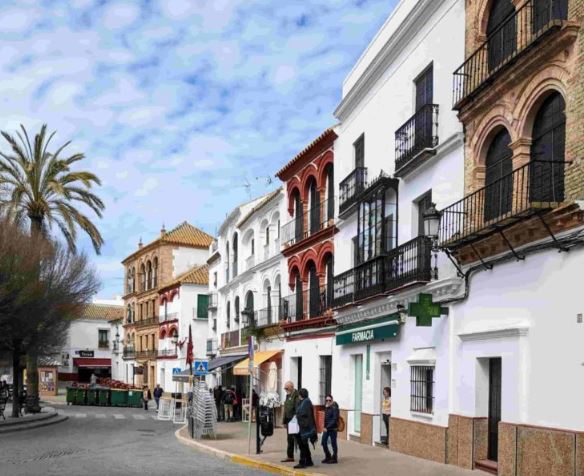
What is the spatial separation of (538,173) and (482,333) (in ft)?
10.4

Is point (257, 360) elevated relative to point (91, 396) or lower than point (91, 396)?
elevated

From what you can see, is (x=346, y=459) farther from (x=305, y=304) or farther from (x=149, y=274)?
(x=149, y=274)

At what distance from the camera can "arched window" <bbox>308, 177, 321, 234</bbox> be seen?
2728cm

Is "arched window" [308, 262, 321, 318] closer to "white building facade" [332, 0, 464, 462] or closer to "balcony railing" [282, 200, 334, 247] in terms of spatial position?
"balcony railing" [282, 200, 334, 247]

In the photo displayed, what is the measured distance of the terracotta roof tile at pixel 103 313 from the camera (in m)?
79.7

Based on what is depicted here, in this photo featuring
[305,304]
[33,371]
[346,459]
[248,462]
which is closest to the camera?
[346,459]

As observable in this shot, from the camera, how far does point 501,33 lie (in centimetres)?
1419

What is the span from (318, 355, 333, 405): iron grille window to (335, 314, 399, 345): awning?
2.12 m

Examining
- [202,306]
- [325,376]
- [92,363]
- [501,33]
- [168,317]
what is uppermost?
[501,33]

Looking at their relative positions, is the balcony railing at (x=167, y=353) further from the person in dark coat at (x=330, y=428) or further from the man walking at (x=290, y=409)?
the person in dark coat at (x=330, y=428)

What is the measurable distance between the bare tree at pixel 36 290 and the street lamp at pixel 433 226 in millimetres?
14697

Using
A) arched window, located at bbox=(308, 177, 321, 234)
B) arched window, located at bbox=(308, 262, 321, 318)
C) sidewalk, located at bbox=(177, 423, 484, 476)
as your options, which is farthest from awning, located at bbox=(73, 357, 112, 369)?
sidewalk, located at bbox=(177, 423, 484, 476)

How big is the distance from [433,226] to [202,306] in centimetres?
4108

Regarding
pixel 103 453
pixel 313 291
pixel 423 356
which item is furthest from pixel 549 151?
pixel 313 291
